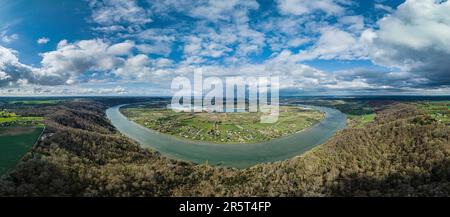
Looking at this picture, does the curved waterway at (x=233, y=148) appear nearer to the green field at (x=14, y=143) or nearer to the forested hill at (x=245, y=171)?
the forested hill at (x=245, y=171)

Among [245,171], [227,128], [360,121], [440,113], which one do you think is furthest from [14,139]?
[440,113]

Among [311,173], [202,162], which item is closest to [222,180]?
[202,162]

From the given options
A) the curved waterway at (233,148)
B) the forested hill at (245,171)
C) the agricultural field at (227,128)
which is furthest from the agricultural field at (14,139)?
the agricultural field at (227,128)

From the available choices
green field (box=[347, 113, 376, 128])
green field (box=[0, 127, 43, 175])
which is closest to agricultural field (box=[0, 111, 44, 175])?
green field (box=[0, 127, 43, 175])

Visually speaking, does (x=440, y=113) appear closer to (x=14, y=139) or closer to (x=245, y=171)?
(x=245, y=171)
